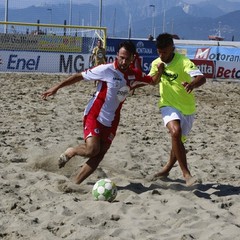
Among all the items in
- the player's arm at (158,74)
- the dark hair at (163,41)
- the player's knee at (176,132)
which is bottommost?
the player's knee at (176,132)

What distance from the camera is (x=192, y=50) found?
28.2 meters

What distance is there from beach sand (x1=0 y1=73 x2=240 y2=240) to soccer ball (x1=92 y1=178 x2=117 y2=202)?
0.13 metres

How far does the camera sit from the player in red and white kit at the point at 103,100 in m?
6.20

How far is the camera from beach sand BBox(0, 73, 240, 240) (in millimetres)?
4859

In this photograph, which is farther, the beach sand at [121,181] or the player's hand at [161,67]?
the player's hand at [161,67]

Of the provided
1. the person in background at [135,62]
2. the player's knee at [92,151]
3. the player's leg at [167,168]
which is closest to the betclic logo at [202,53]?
the person in background at [135,62]

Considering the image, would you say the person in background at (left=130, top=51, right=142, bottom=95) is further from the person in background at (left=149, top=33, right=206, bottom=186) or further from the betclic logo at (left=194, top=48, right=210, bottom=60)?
the betclic logo at (left=194, top=48, right=210, bottom=60)

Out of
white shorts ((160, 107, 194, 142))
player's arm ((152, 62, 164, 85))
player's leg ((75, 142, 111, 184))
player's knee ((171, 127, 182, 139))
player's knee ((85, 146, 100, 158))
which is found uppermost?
player's arm ((152, 62, 164, 85))

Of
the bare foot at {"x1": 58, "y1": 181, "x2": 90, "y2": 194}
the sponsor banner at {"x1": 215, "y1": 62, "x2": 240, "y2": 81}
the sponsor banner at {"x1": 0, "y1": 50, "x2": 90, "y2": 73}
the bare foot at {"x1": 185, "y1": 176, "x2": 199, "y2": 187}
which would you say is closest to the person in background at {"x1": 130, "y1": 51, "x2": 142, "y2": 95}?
the bare foot at {"x1": 185, "y1": 176, "x2": 199, "y2": 187}

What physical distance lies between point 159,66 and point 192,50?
22.0 m

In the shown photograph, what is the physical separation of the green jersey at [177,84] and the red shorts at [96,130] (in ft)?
2.56

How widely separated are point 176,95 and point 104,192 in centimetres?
158

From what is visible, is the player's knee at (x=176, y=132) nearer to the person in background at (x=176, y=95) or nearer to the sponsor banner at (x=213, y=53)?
the person in background at (x=176, y=95)

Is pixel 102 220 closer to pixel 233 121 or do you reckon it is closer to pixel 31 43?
pixel 233 121
